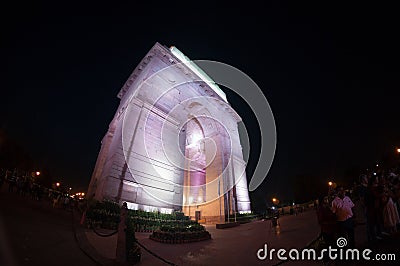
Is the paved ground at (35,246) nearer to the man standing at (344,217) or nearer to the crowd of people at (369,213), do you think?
the crowd of people at (369,213)

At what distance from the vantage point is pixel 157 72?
18250 mm

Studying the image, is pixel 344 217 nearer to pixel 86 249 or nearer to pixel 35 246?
pixel 86 249

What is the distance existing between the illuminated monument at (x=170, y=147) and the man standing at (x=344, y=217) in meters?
10.5

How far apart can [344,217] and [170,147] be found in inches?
500

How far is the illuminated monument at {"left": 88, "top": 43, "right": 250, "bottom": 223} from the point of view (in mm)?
13219

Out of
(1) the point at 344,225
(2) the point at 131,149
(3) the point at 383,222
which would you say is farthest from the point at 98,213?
(3) the point at 383,222

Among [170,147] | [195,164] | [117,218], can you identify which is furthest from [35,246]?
[195,164]

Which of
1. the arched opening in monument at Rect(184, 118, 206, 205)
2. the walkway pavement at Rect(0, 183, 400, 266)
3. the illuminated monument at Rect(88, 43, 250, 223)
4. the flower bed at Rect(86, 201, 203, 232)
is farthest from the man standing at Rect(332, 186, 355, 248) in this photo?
the arched opening in monument at Rect(184, 118, 206, 205)

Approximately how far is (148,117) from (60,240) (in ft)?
34.0

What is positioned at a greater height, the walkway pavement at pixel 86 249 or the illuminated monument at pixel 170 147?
the illuminated monument at pixel 170 147

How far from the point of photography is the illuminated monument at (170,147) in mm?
13219

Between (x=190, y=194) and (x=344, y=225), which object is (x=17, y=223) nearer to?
(x=344, y=225)

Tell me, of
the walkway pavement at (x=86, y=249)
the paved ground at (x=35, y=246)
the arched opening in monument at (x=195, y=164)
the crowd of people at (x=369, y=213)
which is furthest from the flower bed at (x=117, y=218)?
the arched opening in monument at (x=195, y=164)

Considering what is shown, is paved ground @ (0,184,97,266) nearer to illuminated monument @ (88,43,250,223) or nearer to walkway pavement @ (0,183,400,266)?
walkway pavement @ (0,183,400,266)
